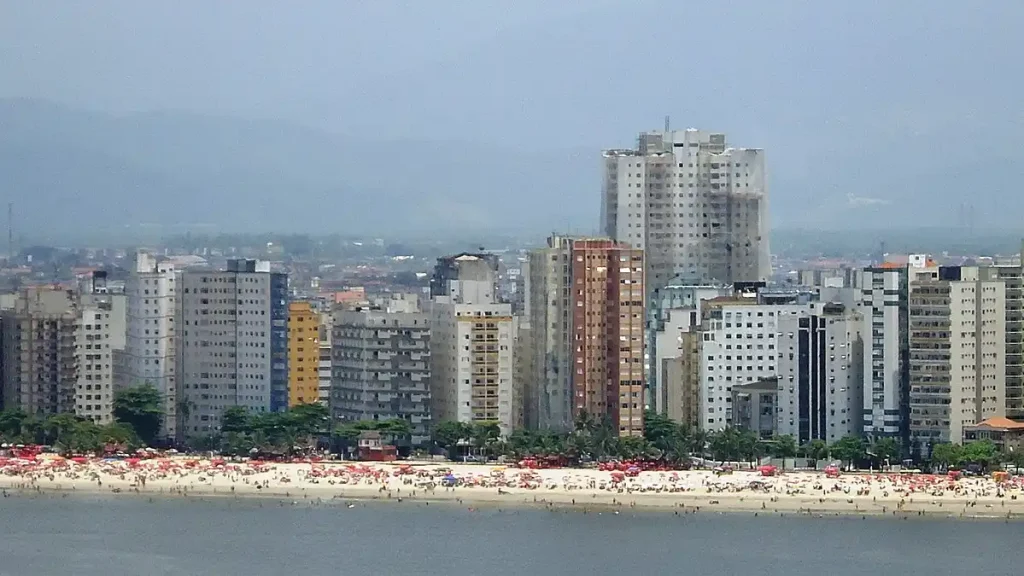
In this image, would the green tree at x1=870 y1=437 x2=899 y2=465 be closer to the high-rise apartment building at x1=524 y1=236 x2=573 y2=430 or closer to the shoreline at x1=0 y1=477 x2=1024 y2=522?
the shoreline at x1=0 y1=477 x2=1024 y2=522

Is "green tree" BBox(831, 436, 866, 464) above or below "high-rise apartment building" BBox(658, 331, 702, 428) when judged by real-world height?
below

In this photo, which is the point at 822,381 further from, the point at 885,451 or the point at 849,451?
the point at 885,451

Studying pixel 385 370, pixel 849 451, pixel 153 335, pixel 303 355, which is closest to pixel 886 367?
pixel 849 451

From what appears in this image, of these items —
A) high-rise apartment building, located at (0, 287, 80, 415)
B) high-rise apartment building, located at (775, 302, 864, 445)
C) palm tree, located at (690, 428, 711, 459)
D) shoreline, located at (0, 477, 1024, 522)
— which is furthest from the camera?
high-rise apartment building, located at (0, 287, 80, 415)

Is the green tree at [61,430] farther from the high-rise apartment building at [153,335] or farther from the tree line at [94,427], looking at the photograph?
the high-rise apartment building at [153,335]

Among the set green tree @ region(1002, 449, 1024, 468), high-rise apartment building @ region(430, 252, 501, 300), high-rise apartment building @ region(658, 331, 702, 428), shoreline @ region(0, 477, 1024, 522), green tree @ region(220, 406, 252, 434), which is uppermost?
high-rise apartment building @ region(430, 252, 501, 300)

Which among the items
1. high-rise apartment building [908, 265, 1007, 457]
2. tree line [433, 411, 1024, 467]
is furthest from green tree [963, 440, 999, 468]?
high-rise apartment building [908, 265, 1007, 457]

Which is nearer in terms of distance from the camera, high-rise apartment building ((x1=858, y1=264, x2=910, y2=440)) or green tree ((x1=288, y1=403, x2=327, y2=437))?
high-rise apartment building ((x1=858, y1=264, x2=910, y2=440))
